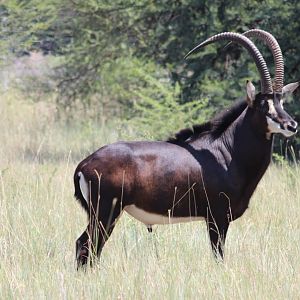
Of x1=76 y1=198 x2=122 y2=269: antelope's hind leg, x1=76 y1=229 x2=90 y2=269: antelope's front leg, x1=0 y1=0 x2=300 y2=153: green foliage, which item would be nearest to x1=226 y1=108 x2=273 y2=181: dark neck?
x1=76 y1=198 x2=122 y2=269: antelope's hind leg

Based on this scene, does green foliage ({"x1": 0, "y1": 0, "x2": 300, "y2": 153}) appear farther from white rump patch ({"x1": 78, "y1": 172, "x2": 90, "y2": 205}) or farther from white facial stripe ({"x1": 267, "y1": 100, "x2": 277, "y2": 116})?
white rump patch ({"x1": 78, "y1": 172, "x2": 90, "y2": 205})

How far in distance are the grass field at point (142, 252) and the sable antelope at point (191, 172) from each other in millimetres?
245

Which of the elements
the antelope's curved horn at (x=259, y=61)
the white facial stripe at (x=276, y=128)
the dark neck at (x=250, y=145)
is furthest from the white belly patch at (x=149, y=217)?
the antelope's curved horn at (x=259, y=61)

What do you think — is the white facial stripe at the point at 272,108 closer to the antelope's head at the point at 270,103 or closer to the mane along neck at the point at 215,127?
the antelope's head at the point at 270,103

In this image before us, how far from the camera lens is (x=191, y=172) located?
269 inches

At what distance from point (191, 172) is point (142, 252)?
816 mm

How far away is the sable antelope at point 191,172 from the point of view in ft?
21.7

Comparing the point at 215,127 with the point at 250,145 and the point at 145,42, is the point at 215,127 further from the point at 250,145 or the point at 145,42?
the point at 145,42

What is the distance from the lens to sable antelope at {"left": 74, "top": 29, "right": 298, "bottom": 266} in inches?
261

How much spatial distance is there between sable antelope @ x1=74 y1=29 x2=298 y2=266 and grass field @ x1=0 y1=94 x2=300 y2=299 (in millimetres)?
245

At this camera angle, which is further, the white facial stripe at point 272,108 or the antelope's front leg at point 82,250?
the white facial stripe at point 272,108

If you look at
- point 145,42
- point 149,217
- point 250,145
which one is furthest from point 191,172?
point 145,42

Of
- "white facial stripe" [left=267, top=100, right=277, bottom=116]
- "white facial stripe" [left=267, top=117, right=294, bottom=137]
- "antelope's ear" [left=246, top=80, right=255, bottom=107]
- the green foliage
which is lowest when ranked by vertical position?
the green foliage

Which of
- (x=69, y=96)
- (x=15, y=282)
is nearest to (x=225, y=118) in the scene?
(x=15, y=282)
